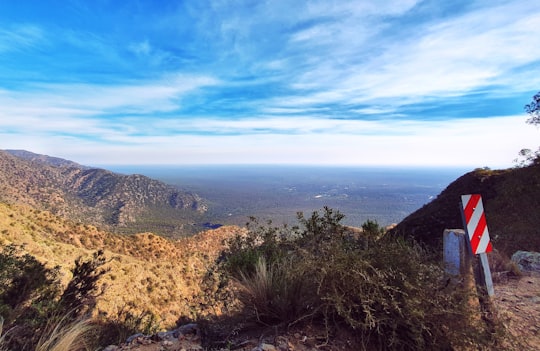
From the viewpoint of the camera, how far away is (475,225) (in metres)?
3.25

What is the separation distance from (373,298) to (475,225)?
1.78 m

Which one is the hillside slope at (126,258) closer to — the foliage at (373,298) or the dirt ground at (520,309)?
the foliage at (373,298)

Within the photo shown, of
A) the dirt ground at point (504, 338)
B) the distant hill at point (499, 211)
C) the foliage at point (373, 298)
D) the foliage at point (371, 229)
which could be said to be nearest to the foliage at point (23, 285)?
the dirt ground at point (504, 338)

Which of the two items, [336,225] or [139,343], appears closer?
[139,343]

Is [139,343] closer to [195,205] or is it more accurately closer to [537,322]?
[537,322]

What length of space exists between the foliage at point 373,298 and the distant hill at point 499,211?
4612mm

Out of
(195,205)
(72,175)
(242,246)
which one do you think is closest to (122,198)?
(195,205)

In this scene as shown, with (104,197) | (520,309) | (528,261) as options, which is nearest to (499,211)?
(528,261)

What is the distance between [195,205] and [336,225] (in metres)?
127

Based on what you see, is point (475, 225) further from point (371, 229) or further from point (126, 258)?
point (126, 258)

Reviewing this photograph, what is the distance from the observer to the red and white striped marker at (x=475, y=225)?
3.19 metres

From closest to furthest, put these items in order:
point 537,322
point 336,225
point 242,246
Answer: point 537,322, point 336,225, point 242,246

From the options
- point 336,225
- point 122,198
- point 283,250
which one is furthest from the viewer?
point 122,198

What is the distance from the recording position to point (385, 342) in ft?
8.05
